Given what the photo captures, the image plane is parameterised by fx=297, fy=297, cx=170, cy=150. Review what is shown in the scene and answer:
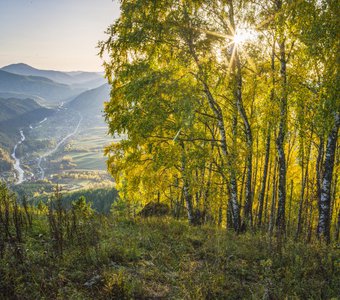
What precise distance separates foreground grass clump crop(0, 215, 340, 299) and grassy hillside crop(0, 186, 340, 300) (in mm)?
17

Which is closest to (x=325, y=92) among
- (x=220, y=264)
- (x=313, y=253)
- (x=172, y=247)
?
(x=313, y=253)

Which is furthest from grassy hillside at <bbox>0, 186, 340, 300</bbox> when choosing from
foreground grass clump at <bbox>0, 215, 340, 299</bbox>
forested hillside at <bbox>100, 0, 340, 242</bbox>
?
forested hillside at <bbox>100, 0, 340, 242</bbox>

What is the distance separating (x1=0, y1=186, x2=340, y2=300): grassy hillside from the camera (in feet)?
17.0

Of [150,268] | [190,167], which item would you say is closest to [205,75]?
[190,167]

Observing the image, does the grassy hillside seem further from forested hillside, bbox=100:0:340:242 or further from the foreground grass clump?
forested hillside, bbox=100:0:340:242

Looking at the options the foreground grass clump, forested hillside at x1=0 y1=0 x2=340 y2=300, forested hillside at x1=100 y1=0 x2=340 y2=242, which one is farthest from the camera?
forested hillside at x1=100 y1=0 x2=340 y2=242

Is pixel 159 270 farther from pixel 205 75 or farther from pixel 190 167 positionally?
pixel 205 75

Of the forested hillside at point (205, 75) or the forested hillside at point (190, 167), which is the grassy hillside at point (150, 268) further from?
the forested hillside at point (205, 75)

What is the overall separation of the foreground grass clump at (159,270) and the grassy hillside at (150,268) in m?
0.02

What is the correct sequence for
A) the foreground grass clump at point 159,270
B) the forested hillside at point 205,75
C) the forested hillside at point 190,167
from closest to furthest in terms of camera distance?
the foreground grass clump at point 159,270 → the forested hillside at point 190,167 → the forested hillside at point 205,75

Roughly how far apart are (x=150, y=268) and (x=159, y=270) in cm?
25

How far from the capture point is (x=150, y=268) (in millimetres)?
6566

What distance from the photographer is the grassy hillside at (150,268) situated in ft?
17.0

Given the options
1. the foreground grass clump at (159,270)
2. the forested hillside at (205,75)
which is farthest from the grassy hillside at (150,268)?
the forested hillside at (205,75)
